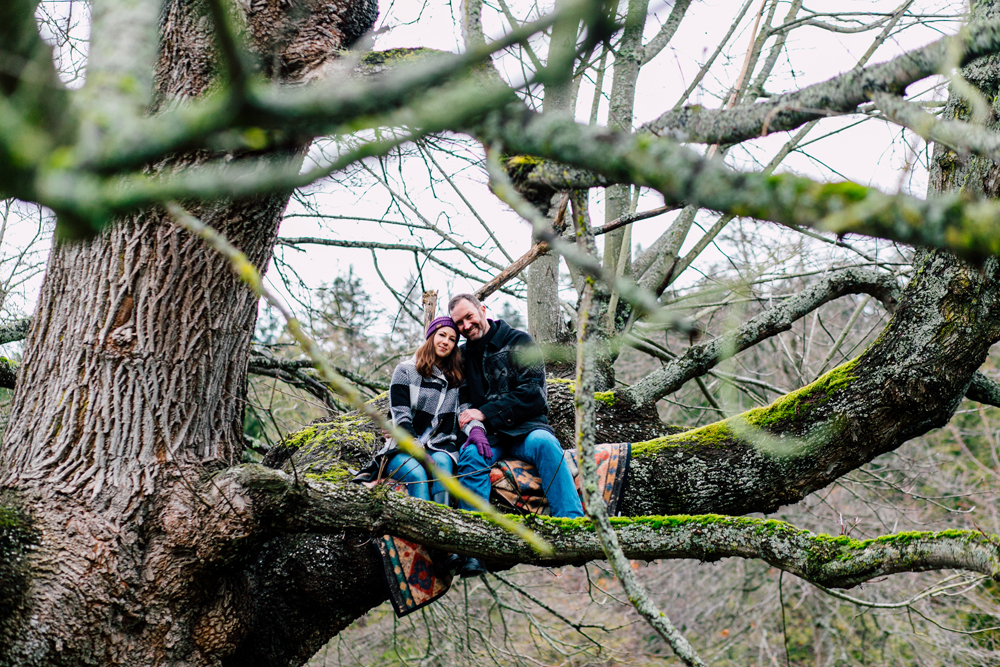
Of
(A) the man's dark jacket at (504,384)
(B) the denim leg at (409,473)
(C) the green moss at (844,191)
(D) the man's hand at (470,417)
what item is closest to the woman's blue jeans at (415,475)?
(B) the denim leg at (409,473)

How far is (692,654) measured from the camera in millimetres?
1461

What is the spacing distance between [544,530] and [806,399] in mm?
1537

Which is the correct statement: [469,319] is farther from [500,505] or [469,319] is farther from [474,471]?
[500,505]

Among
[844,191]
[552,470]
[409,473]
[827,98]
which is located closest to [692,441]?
[552,470]

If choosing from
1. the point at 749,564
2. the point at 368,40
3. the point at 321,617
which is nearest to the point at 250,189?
the point at 368,40

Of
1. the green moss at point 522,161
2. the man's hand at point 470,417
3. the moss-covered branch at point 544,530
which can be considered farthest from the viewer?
the man's hand at point 470,417

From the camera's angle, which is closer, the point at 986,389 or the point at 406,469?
the point at 406,469

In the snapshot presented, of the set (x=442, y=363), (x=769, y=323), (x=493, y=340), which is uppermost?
(x=769, y=323)

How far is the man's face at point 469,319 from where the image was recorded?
3.85m

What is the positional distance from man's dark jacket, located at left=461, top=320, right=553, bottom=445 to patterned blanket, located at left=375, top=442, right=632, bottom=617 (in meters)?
0.19

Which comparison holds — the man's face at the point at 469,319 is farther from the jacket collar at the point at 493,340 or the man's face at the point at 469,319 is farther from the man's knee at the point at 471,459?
the man's knee at the point at 471,459

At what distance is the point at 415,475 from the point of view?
3.37 meters

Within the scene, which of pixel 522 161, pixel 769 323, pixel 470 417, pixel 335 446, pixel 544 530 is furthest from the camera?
pixel 769 323

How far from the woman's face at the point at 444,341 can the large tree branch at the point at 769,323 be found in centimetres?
115
